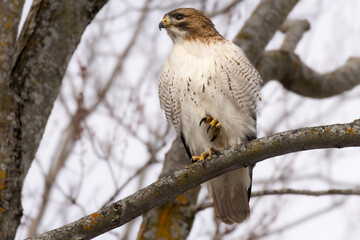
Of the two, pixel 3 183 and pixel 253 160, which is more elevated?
pixel 3 183

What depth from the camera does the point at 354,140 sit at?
9.21 feet

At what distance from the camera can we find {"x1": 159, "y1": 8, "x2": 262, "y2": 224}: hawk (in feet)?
14.1

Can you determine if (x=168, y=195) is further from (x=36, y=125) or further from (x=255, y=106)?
(x=255, y=106)

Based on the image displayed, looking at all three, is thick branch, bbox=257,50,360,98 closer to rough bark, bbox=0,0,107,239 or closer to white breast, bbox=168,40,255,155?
white breast, bbox=168,40,255,155

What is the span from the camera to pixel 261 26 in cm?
588

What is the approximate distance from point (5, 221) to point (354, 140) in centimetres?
230

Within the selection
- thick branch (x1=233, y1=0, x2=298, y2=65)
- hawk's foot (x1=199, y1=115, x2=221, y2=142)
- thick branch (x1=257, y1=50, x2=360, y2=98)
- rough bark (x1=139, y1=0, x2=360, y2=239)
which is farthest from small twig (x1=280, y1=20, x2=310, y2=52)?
hawk's foot (x1=199, y1=115, x2=221, y2=142)

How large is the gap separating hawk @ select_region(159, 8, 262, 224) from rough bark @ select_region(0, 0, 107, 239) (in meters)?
0.84

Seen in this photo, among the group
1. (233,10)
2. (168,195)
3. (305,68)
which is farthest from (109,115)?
(168,195)

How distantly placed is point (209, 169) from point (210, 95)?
1.23 metres

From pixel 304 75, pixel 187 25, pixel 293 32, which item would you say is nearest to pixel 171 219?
pixel 187 25

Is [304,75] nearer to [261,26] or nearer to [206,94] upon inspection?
[261,26]

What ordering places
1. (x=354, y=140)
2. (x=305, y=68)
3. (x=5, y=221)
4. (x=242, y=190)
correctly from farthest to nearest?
(x=305, y=68) → (x=242, y=190) → (x=5, y=221) → (x=354, y=140)

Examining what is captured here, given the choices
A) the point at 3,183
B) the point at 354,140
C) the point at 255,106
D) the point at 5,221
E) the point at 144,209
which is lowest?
the point at 354,140
